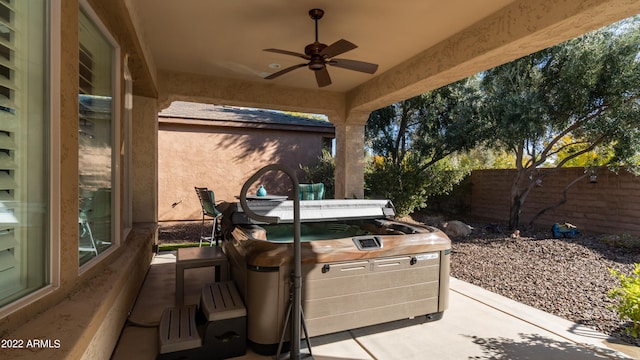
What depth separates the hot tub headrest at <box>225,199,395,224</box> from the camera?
3357 millimetres

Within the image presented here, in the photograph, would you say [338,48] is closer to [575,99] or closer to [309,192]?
[309,192]

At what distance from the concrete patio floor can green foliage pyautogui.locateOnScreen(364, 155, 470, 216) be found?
380cm

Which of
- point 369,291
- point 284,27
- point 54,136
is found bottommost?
point 369,291

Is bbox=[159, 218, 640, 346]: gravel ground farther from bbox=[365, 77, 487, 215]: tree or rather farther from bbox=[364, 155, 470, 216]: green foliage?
bbox=[365, 77, 487, 215]: tree

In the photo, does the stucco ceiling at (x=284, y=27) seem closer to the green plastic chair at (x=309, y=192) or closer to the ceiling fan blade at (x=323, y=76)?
the ceiling fan blade at (x=323, y=76)

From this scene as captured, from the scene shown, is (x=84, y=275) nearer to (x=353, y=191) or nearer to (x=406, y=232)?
(x=406, y=232)

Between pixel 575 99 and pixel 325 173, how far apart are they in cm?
526

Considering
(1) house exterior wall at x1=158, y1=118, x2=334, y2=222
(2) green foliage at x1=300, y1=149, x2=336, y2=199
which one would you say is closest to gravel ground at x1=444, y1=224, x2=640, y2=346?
(2) green foliage at x1=300, y1=149, x2=336, y2=199

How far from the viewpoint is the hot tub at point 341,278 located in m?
2.24

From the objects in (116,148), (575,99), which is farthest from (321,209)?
(575,99)

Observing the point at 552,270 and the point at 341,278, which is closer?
the point at 341,278

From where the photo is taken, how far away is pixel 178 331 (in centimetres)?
226

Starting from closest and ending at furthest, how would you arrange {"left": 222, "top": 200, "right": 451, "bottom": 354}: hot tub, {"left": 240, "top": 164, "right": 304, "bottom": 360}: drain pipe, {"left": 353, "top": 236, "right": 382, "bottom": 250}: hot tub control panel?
{"left": 240, "top": 164, "right": 304, "bottom": 360}: drain pipe, {"left": 222, "top": 200, "right": 451, "bottom": 354}: hot tub, {"left": 353, "top": 236, "right": 382, "bottom": 250}: hot tub control panel

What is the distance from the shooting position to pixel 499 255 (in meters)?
5.32
